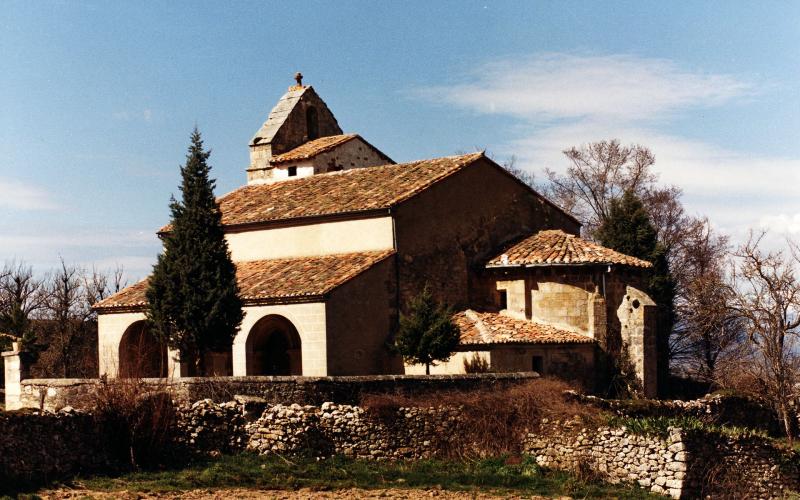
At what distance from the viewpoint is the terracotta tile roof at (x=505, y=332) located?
1319 inches

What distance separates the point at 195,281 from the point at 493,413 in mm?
9599

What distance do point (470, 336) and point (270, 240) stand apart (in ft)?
26.9

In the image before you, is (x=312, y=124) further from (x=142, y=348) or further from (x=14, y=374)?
(x=14, y=374)

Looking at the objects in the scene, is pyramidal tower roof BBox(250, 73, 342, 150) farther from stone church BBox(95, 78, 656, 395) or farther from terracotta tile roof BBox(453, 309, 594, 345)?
terracotta tile roof BBox(453, 309, 594, 345)

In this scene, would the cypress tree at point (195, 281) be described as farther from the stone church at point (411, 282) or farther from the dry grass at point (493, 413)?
the dry grass at point (493, 413)

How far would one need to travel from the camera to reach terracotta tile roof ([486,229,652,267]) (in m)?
35.5

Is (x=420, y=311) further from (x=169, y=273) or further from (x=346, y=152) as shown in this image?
(x=346, y=152)

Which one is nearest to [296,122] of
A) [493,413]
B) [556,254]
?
[556,254]

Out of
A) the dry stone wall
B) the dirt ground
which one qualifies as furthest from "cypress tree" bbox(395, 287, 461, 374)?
the dirt ground

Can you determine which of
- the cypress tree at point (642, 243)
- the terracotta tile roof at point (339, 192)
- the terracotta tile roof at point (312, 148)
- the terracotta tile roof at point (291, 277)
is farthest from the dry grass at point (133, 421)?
the cypress tree at point (642, 243)

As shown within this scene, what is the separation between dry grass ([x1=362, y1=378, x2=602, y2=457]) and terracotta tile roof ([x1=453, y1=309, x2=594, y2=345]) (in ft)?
18.3

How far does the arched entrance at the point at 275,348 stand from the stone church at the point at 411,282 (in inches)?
1.8

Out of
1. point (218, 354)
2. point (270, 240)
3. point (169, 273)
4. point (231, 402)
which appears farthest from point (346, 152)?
point (231, 402)

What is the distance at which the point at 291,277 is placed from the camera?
35219 mm
